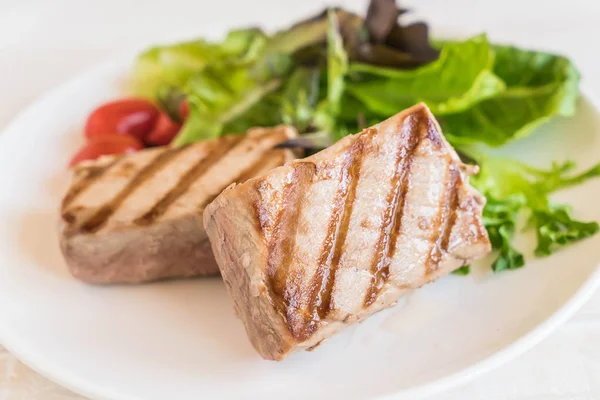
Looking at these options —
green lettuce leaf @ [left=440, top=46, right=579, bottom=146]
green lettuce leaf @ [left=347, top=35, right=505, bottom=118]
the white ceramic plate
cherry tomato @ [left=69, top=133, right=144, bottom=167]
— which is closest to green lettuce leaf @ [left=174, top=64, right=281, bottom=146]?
cherry tomato @ [left=69, top=133, right=144, bottom=167]

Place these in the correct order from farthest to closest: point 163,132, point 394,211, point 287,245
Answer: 1. point 163,132
2. point 394,211
3. point 287,245

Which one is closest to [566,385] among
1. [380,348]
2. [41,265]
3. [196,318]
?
[380,348]

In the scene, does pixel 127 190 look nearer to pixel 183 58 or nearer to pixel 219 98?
pixel 219 98

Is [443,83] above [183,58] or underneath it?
underneath

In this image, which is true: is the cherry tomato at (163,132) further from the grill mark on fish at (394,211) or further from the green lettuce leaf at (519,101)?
the grill mark on fish at (394,211)

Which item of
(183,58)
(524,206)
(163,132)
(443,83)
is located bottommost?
(524,206)

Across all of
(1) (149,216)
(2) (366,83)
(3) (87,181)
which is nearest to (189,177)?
(1) (149,216)

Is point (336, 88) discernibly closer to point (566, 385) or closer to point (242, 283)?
point (242, 283)
